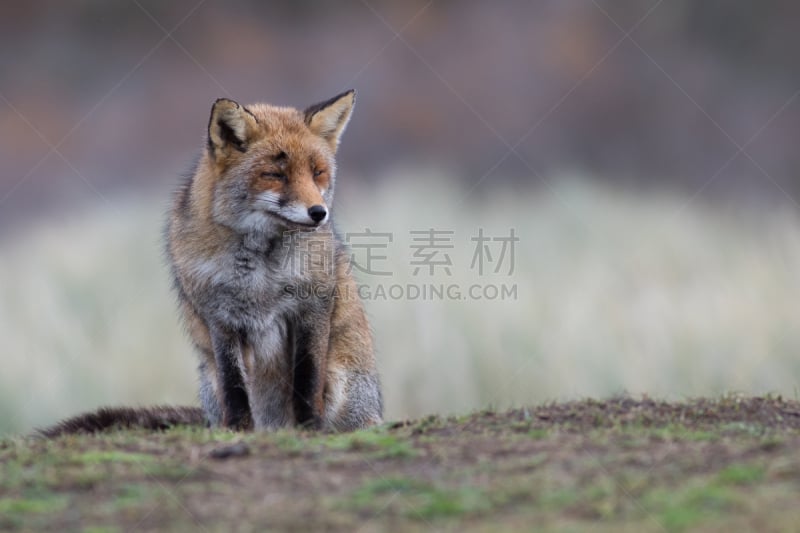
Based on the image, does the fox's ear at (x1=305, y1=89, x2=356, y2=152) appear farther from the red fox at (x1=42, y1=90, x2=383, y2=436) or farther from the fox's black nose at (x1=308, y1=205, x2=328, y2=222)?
the fox's black nose at (x1=308, y1=205, x2=328, y2=222)

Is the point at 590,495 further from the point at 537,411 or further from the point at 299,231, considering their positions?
the point at 299,231

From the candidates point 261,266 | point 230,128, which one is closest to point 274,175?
point 230,128

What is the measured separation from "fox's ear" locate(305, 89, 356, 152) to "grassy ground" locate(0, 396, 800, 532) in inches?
121

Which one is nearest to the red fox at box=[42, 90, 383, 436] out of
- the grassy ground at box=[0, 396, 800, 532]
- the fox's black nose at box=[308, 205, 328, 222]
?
the fox's black nose at box=[308, 205, 328, 222]

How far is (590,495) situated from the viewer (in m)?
5.43

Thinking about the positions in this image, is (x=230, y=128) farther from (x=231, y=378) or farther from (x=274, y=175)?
(x=231, y=378)

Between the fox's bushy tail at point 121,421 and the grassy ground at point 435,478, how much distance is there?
48.5 inches

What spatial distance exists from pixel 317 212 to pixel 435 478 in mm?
3173

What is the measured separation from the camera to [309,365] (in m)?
9.10

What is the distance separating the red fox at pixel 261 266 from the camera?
8.78 m

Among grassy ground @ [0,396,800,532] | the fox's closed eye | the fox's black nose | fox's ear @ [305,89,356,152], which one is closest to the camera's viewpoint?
grassy ground @ [0,396,800,532]

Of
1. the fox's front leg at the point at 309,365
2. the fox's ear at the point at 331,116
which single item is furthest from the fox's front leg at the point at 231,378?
the fox's ear at the point at 331,116

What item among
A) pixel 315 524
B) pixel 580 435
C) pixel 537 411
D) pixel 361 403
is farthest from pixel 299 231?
pixel 315 524

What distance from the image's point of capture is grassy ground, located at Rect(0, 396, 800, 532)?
204 inches
